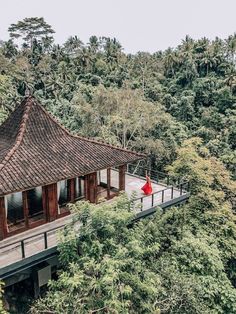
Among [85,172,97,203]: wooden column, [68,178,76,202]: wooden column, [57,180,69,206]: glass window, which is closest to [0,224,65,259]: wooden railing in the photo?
[57,180,69,206]: glass window

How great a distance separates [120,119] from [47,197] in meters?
16.5

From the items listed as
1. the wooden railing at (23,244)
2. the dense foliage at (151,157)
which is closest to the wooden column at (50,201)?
the wooden railing at (23,244)

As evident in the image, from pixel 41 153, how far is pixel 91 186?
9.29 ft

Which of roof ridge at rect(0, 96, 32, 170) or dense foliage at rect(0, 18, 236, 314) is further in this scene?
roof ridge at rect(0, 96, 32, 170)

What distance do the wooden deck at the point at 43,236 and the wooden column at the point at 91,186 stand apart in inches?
54.2

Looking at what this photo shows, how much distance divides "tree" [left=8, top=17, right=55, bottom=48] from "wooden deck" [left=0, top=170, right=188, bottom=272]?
188 feet

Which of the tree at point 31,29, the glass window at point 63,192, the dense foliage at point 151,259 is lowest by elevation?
the dense foliage at point 151,259

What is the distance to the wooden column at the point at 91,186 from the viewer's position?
14128 mm

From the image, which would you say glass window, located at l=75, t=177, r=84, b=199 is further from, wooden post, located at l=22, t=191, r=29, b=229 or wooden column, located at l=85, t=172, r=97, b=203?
wooden post, located at l=22, t=191, r=29, b=229

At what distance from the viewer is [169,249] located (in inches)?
582

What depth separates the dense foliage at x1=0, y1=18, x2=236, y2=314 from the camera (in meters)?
9.59

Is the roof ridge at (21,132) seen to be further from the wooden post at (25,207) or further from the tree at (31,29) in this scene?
the tree at (31,29)

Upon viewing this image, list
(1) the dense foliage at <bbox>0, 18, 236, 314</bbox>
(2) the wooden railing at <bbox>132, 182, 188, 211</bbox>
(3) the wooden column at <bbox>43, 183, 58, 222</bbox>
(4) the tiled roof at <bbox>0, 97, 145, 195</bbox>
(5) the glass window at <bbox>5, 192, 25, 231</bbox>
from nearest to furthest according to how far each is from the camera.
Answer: (1) the dense foliage at <bbox>0, 18, 236, 314</bbox> → (4) the tiled roof at <bbox>0, 97, 145, 195</bbox> → (5) the glass window at <bbox>5, 192, 25, 231</bbox> → (3) the wooden column at <bbox>43, 183, 58, 222</bbox> → (2) the wooden railing at <bbox>132, 182, 188, 211</bbox>

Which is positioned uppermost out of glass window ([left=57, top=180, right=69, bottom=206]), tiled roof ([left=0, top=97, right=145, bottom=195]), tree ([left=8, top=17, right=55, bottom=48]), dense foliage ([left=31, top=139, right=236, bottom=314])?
tree ([left=8, top=17, right=55, bottom=48])
